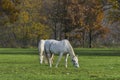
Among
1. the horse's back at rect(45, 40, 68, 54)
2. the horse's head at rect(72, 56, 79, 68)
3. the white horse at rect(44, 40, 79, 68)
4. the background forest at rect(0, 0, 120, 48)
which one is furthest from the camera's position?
the background forest at rect(0, 0, 120, 48)

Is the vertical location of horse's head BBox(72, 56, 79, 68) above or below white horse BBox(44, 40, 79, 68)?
below

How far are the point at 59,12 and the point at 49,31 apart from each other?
468cm

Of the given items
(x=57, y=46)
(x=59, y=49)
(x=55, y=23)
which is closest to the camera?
(x=59, y=49)

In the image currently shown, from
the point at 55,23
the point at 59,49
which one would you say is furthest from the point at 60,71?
the point at 55,23

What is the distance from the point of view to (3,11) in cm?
9512

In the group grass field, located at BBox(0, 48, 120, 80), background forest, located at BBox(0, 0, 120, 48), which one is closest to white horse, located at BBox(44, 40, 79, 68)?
grass field, located at BBox(0, 48, 120, 80)

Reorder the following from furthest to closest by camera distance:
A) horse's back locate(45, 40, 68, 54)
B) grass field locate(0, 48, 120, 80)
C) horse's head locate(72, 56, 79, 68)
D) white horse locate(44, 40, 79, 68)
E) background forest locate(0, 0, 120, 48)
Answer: background forest locate(0, 0, 120, 48) → horse's back locate(45, 40, 68, 54) → white horse locate(44, 40, 79, 68) → horse's head locate(72, 56, 79, 68) → grass field locate(0, 48, 120, 80)

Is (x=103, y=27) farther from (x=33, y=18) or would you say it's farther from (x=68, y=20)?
(x=33, y=18)

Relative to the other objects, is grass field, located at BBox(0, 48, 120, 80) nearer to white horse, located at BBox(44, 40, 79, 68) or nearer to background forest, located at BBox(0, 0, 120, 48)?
white horse, located at BBox(44, 40, 79, 68)

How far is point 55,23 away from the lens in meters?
94.4

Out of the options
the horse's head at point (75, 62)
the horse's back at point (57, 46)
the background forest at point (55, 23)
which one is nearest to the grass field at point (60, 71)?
the horse's head at point (75, 62)

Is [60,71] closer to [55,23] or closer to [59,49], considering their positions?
[59,49]

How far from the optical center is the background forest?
92812 mm

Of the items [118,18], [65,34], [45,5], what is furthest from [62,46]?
[45,5]
